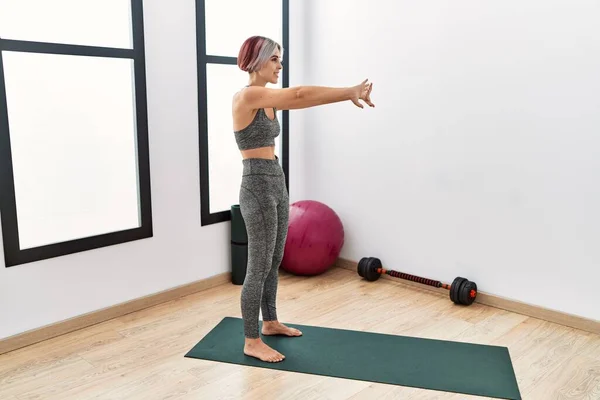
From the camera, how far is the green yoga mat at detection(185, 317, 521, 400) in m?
2.43

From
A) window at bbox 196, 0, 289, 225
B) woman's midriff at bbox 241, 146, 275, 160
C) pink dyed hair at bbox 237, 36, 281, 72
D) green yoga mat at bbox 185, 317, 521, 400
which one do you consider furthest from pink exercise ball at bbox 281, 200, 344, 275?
pink dyed hair at bbox 237, 36, 281, 72

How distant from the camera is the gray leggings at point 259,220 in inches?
99.0

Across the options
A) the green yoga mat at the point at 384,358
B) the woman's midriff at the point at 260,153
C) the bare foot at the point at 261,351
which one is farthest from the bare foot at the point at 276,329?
the woman's midriff at the point at 260,153

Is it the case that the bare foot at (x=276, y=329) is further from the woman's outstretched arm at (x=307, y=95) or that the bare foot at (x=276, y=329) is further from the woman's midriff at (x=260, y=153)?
the woman's outstretched arm at (x=307, y=95)

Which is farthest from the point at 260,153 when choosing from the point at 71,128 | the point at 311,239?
the point at 311,239

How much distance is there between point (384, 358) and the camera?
8.66 feet

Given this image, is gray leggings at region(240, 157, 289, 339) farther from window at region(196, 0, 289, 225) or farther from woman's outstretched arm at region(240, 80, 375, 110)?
window at region(196, 0, 289, 225)

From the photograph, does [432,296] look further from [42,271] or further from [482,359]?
[42,271]

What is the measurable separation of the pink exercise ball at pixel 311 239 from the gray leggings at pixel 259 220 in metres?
1.00

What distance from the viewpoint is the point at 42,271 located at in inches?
111

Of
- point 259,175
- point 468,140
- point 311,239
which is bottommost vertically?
point 311,239

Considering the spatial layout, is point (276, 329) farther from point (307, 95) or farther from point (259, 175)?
point (307, 95)

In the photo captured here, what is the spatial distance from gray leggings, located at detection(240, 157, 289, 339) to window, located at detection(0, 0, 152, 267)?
0.91m

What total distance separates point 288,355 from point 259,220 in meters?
0.64
